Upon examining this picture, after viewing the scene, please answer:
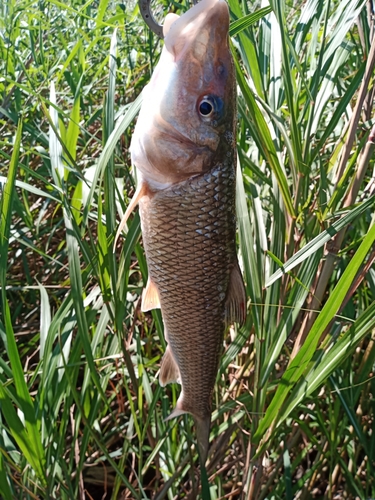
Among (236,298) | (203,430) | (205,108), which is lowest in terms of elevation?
(203,430)

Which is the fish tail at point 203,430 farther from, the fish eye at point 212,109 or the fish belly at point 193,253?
the fish eye at point 212,109

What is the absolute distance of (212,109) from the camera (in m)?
0.87

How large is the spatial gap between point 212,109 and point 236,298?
0.33 metres

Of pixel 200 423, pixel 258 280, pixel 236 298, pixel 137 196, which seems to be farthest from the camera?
pixel 258 280

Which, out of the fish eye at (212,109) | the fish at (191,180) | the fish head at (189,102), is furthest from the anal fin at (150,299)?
the fish eye at (212,109)

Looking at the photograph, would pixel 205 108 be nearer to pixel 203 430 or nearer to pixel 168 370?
pixel 168 370

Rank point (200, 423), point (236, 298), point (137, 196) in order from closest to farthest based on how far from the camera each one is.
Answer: point (137, 196) < point (236, 298) < point (200, 423)

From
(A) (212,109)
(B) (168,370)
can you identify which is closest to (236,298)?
(B) (168,370)

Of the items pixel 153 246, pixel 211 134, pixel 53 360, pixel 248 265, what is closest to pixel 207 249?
pixel 153 246

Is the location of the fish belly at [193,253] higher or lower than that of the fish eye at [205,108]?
lower

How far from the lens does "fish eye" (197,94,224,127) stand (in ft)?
2.80

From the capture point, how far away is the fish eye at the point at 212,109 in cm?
85

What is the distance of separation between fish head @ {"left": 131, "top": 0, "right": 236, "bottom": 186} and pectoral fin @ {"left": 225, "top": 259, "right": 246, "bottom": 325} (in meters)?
0.20

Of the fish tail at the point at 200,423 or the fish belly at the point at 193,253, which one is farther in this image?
the fish tail at the point at 200,423
